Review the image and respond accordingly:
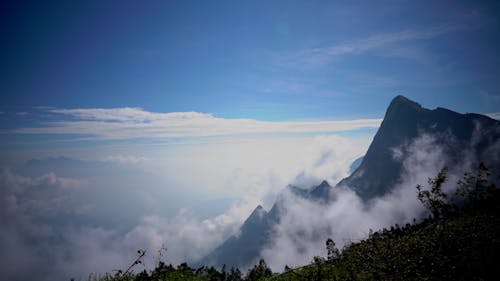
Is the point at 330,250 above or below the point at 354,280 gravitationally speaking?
below

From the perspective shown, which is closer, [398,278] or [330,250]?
[398,278]

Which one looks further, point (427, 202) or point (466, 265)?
point (427, 202)

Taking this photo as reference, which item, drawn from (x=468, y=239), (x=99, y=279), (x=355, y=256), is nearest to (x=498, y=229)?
(x=468, y=239)

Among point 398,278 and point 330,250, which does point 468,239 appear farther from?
point 330,250

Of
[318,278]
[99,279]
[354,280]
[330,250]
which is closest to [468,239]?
[354,280]

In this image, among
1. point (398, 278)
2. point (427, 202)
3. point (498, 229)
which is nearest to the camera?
point (398, 278)

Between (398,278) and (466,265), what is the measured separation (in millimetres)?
6422

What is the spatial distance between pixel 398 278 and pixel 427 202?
44680mm

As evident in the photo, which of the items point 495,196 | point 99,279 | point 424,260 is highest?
point 99,279

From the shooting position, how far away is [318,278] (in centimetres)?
3353

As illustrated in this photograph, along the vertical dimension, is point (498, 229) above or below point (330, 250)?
above

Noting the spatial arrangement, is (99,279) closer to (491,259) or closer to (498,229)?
(491,259)

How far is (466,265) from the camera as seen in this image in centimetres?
2484

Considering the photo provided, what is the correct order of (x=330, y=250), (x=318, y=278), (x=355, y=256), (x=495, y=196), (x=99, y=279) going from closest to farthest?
1. (x=99, y=279)
2. (x=318, y=278)
3. (x=355, y=256)
4. (x=330, y=250)
5. (x=495, y=196)
